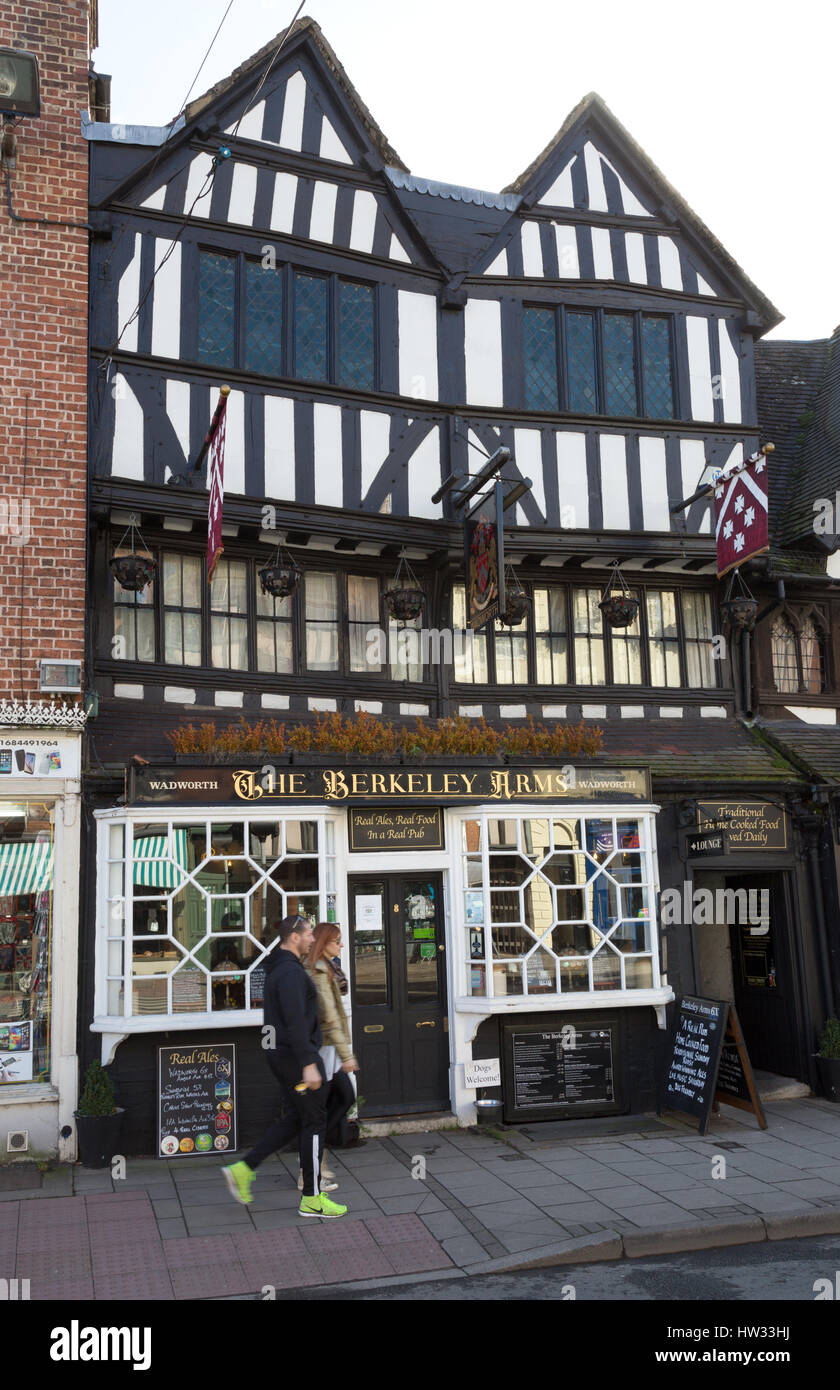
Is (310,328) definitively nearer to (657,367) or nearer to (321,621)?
(321,621)

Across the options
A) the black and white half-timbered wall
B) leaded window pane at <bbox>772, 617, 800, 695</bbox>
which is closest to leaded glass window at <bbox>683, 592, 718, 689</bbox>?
the black and white half-timbered wall

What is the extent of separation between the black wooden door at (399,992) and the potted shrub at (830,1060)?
4353 millimetres

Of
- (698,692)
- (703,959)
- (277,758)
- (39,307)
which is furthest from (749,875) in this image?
(39,307)

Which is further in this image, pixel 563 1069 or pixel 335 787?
pixel 563 1069

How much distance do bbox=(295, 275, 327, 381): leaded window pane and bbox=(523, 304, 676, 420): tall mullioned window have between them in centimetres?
244

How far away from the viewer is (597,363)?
13.6 meters

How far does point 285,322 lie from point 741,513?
5.44 metres

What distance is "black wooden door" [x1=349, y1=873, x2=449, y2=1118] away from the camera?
1089 cm

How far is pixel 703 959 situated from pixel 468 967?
408 cm

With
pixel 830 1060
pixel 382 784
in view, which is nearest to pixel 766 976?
pixel 830 1060

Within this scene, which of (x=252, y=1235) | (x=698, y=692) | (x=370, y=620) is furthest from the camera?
(x=698, y=692)

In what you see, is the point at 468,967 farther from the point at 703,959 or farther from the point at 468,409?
the point at 468,409

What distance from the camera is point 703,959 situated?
13.9 metres

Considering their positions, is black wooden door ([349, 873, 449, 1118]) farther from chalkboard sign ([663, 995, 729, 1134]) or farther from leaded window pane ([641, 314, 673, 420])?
leaded window pane ([641, 314, 673, 420])
